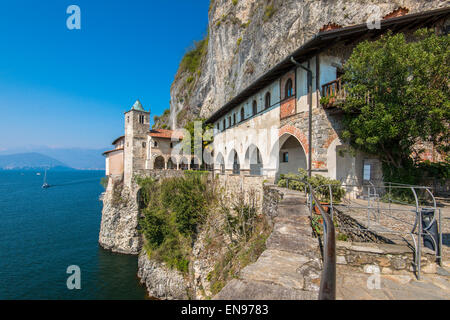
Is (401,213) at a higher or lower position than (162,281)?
higher

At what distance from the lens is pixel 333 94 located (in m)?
10.0

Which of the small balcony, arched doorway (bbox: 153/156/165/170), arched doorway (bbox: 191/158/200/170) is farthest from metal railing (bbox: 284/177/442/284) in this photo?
arched doorway (bbox: 153/156/165/170)

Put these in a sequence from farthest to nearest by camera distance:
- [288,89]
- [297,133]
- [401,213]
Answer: [288,89] → [297,133] → [401,213]

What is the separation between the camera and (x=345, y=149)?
1084 centimetres

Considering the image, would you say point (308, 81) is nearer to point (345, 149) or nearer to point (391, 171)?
point (345, 149)

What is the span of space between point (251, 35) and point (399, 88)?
21701 mm

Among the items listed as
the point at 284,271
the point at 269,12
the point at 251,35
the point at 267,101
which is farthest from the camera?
the point at 251,35

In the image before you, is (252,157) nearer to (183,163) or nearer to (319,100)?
(319,100)

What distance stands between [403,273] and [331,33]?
971 centimetres

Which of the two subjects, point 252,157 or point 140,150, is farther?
point 140,150

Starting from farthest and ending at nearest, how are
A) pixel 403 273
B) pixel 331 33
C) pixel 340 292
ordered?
1. pixel 331 33
2. pixel 403 273
3. pixel 340 292

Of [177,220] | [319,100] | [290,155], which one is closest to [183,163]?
[177,220]

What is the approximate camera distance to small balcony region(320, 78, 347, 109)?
974 cm
